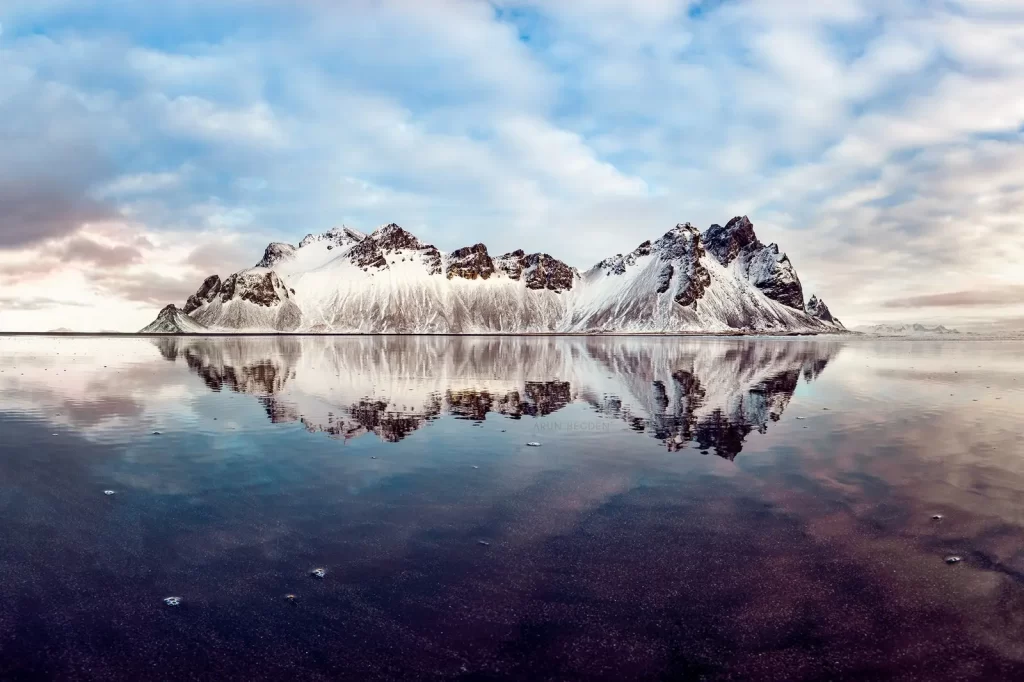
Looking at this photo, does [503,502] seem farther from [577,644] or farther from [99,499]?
[99,499]

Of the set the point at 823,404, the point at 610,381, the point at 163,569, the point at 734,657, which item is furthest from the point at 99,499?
the point at 610,381

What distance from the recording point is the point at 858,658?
7.52 metres

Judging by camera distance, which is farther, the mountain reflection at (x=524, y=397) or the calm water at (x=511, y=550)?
the mountain reflection at (x=524, y=397)

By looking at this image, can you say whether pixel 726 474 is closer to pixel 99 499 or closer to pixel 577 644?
pixel 577 644

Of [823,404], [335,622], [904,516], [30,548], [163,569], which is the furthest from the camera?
[823,404]

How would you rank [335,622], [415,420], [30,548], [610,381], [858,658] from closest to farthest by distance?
[858,658], [335,622], [30,548], [415,420], [610,381]

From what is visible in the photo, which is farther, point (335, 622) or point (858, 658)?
point (335, 622)

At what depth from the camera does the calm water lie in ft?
25.0

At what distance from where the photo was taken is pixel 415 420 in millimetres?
24938

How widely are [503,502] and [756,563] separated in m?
5.79

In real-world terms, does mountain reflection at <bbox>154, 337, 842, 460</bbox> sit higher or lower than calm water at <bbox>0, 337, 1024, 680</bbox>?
higher

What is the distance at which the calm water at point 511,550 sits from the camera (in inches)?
300

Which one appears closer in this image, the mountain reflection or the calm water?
the calm water

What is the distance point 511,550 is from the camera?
35.8 ft
